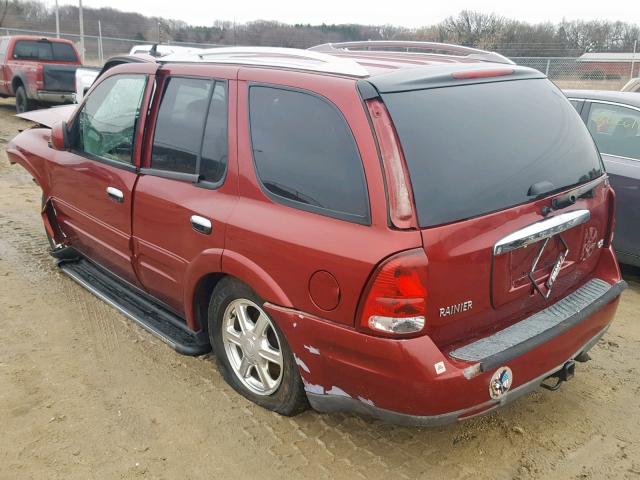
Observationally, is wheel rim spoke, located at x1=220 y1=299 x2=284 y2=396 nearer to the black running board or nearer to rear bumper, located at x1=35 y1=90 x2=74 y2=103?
the black running board

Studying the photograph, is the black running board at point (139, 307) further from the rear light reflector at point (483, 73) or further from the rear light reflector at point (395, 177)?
the rear light reflector at point (483, 73)

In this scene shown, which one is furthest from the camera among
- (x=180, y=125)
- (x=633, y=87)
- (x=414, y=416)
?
(x=633, y=87)

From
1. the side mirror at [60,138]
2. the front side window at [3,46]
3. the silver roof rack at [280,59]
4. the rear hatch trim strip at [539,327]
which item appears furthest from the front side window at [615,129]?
the front side window at [3,46]

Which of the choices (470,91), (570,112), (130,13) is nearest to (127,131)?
(470,91)

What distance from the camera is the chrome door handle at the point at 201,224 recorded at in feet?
9.92

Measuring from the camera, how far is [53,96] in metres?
13.1

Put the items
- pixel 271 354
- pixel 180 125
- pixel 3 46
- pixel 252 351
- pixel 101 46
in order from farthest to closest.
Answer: pixel 101 46 → pixel 3 46 → pixel 180 125 → pixel 252 351 → pixel 271 354

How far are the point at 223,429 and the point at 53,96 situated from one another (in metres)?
12.2

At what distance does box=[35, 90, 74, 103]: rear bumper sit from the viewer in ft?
43.0

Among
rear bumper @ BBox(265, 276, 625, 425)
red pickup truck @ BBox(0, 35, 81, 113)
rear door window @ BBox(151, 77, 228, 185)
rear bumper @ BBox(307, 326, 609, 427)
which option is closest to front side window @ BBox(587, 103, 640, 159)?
rear bumper @ BBox(265, 276, 625, 425)

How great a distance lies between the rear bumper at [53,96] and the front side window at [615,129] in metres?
11.3

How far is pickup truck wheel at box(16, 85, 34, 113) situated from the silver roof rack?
467 inches

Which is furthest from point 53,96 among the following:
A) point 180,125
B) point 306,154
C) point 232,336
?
point 306,154

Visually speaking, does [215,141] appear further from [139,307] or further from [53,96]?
[53,96]
